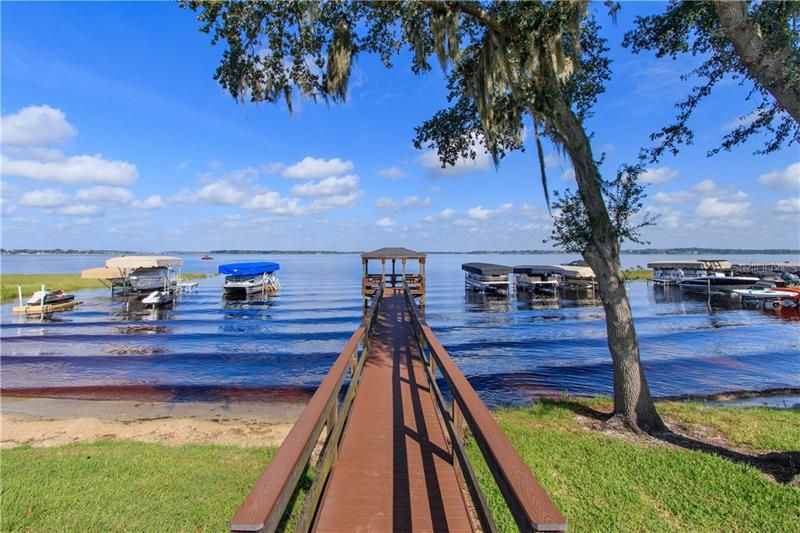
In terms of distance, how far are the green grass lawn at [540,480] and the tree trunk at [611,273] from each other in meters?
0.97

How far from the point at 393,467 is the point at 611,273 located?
522 centimetres

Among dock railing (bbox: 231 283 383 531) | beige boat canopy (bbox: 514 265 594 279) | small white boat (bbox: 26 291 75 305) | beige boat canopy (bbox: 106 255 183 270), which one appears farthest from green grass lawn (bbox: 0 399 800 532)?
Answer: beige boat canopy (bbox: 514 265 594 279)

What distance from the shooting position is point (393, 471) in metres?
4.02

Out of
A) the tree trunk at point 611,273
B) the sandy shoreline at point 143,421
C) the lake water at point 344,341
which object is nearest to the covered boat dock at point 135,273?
the lake water at point 344,341

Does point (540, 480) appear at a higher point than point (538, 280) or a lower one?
lower

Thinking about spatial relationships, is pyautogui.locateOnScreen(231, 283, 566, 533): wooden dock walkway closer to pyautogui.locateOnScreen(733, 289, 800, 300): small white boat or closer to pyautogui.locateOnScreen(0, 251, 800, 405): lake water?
pyautogui.locateOnScreen(0, 251, 800, 405): lake water

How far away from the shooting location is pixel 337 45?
23.7 ft

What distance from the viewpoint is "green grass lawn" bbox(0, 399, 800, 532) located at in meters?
4.16

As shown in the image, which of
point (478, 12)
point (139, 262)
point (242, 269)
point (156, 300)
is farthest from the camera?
point (242, 269)

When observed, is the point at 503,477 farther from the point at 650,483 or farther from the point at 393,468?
the point at 650,483

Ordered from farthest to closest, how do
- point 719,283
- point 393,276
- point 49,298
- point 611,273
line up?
point 719,283, point 49,298, point 393,276, point 611,273

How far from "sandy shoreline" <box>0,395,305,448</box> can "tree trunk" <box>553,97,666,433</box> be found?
6470 mm

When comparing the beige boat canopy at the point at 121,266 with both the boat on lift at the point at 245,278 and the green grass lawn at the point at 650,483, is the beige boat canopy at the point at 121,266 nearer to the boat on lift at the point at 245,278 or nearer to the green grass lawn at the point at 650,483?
the boat on lift at the point at 245,278

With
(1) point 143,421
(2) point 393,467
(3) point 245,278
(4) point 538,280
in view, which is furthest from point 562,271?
(2) point 393,467
